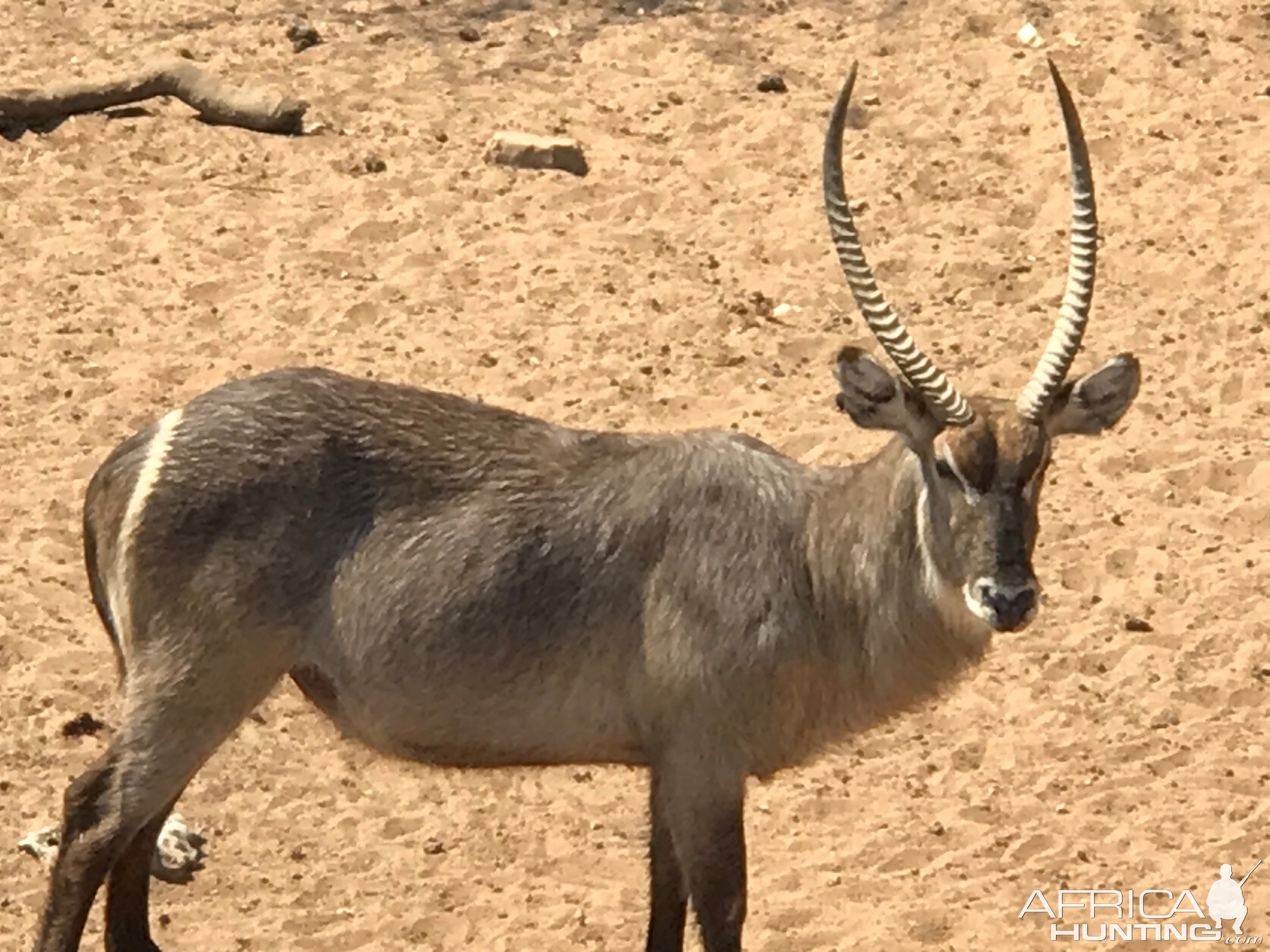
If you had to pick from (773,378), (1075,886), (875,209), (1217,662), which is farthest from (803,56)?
(1075,886)

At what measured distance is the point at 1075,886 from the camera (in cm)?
754

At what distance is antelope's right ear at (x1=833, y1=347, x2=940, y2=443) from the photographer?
A: 6.30 m

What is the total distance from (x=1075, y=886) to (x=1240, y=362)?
3.67m

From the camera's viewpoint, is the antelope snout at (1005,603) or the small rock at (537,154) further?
the small rock at (537,154)

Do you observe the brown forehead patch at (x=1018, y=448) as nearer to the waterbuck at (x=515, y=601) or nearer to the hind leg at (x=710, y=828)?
the waterbuck at (x=515, y=601)

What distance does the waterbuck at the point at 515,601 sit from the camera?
21.4ft

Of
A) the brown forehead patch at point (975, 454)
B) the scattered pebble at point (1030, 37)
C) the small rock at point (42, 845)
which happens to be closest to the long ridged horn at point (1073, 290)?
the brown forehead patch at point (975, 454)

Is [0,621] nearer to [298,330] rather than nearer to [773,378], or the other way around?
[298,330]

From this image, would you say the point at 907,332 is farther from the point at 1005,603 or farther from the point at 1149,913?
the point at 1149,913

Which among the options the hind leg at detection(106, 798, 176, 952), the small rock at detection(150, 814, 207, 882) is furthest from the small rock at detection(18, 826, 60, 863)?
the hind leg at detection(106, 798, 176, 952)

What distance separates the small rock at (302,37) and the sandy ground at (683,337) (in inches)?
2.7

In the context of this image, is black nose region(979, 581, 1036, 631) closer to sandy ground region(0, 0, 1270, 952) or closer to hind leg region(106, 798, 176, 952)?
sandy ground region(0, 0, 1270, 952)

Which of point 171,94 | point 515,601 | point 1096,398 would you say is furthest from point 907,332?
point 171,94

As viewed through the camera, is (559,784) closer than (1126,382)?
No
